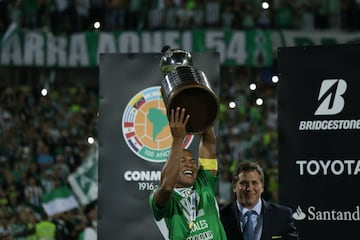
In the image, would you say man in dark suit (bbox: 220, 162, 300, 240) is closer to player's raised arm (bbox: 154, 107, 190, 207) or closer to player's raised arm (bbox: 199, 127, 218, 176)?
player's raised arm (bbox: 199, 127, 218, 176)

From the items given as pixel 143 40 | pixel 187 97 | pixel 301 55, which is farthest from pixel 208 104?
pixel 143 40

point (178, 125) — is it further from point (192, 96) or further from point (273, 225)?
point (273, 225)

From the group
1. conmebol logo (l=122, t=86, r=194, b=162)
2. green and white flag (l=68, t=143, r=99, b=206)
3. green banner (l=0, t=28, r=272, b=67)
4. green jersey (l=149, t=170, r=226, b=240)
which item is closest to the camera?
green jersey (l=149, t=170, r=226, b=240)

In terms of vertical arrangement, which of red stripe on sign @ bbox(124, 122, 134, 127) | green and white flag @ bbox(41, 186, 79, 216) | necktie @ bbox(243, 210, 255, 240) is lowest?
necktie @ bbox(243, 210, 255, 240)

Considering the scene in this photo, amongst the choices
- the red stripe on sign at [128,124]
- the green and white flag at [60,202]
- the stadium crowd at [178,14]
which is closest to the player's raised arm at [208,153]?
the red stripe on sign at [128,124]

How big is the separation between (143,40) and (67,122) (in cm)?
312

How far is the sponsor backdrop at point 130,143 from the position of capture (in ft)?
24.3

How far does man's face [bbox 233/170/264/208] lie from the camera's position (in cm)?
626

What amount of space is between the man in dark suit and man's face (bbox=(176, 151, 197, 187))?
0.45 m

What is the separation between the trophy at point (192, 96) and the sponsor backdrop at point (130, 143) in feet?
5.24

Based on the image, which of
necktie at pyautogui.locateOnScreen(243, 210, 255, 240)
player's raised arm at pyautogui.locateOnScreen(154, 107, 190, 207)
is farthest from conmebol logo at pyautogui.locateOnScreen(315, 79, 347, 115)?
player's raised arm at pyautogui.locateOnScreen(154, 107, 190, 207)

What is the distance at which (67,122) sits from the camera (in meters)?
22.5

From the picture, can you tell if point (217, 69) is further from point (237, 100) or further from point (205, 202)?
point (237, 100)

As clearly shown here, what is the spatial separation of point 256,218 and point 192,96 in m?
1.24
